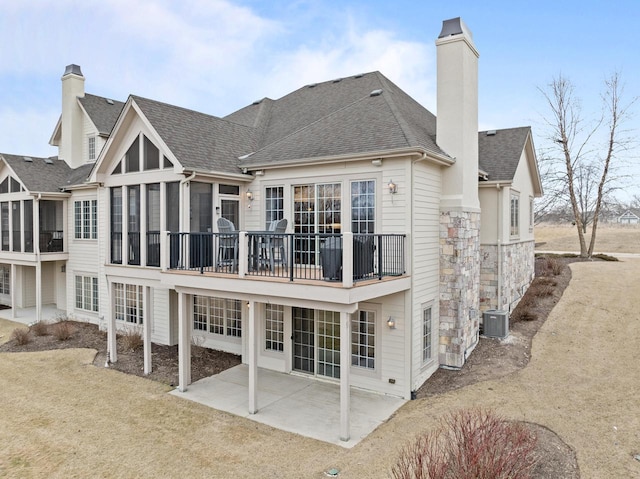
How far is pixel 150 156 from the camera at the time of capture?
36.8 feet

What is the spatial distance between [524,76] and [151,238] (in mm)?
24784

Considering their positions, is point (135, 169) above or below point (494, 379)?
above

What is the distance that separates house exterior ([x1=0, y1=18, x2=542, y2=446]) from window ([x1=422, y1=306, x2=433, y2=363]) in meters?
0.05

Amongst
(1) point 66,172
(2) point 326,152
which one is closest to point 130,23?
(1) point 66,172

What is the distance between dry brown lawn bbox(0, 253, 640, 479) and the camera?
657cm

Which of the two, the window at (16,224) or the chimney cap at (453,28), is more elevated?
the chimney cap at (453,28)

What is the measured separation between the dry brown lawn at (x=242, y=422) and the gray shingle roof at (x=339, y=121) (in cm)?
583

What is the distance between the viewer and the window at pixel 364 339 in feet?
32.1

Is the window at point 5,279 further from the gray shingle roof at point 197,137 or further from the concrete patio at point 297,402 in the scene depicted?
the concrete patio at point 297,402

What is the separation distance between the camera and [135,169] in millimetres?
11586

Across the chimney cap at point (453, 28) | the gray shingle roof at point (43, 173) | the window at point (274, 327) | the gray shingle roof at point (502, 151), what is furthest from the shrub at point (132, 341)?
the chimney cap at point (453, 28)

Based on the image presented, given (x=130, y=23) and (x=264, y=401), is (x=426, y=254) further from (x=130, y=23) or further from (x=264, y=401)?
(x=130, y=23)

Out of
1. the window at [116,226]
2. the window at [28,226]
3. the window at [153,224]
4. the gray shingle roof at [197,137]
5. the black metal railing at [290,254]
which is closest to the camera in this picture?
the black metal railing at [290,254]

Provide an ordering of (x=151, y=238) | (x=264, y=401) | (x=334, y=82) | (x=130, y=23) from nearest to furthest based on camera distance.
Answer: (x=264, y=401), (x=151, y=238), (x=334, y=82), (x=130, y=23)
